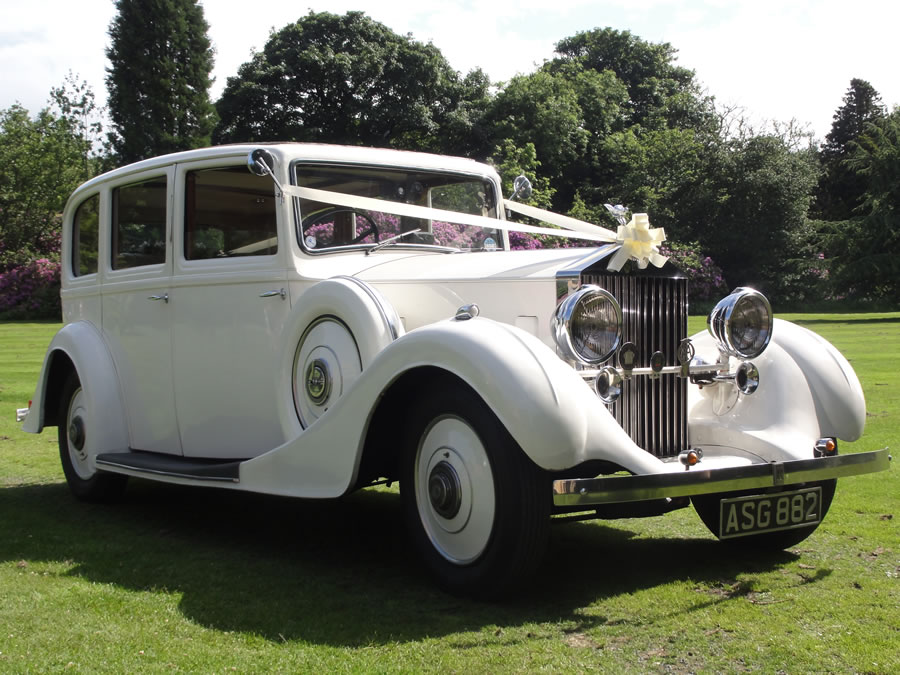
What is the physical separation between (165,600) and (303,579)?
0.61 metres

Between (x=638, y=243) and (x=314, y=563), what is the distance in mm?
2136

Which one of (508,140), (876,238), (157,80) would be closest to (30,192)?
(157,80)

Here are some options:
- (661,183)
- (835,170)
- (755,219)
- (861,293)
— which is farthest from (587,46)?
(861,293)

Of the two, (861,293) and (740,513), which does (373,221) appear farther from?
(861,293)

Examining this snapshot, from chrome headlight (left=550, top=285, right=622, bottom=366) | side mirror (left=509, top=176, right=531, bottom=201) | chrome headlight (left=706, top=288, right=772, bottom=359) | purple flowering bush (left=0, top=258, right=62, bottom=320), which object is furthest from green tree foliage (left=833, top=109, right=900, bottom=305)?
chrome headlight (left=550, top=285, right=622, bottom=366)

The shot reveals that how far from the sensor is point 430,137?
36.6 m

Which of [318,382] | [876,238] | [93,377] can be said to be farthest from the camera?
[876,238]

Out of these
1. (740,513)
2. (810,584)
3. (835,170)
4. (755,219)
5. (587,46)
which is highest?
(587,46)

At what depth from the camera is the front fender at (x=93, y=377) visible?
5566 mm

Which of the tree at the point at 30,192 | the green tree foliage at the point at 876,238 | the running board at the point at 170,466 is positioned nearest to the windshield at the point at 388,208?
the running board at the point at 170,466

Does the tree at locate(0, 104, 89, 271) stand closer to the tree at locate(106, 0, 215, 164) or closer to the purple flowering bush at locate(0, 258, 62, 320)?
the purple flowering bush at locate(0, 258, 62, 320)

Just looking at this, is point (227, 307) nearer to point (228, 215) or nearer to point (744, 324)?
point (228, 215)

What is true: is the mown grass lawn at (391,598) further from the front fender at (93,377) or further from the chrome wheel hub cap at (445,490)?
the front fender at (93,377)

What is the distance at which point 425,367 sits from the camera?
3768 mm
